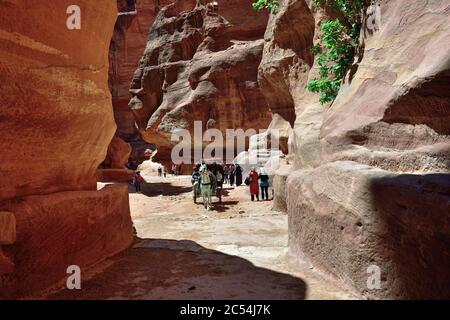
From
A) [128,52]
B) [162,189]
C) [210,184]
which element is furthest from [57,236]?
[128,52]

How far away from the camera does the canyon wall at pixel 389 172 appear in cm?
265

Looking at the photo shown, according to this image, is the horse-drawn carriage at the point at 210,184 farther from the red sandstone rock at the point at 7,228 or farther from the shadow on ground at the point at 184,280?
the red sandstone rock at the point at 7,228

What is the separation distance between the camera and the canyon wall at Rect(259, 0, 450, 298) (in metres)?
2.65

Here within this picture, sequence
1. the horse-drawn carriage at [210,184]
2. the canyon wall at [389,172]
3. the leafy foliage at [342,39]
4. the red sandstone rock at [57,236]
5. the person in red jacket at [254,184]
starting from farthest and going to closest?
1. the person in red jacket at [254,184]
2. the horse-drawn carriage at [210,184]
3. the leafy foliage at [342,39]
4. the red sandstone rock at [57,236]
5. the canyon wall at [389,172]

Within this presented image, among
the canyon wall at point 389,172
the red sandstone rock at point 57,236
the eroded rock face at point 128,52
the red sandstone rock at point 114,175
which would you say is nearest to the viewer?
the canyon wall at point 389,172

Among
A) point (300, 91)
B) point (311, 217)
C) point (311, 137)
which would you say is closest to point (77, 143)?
point (311, 217)

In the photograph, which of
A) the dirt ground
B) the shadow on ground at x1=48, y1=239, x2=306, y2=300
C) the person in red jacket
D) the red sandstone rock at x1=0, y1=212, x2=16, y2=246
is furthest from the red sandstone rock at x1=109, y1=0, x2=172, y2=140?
the red sandstone rock at x1=0, y1=212, x2=16, y2=246

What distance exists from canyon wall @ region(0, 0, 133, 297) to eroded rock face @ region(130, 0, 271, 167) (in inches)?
779

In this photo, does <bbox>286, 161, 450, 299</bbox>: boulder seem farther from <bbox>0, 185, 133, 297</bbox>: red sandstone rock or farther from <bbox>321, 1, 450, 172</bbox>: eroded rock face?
<bbox>0, 185, 133, 297</bbox>: red sandstone rock

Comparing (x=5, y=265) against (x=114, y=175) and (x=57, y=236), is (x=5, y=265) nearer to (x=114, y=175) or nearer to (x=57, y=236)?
(x=57, y=236)

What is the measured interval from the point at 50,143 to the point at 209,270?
91.9 inches

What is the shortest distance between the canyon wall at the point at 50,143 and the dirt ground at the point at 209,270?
0.41 metres

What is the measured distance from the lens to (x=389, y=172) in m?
3.19

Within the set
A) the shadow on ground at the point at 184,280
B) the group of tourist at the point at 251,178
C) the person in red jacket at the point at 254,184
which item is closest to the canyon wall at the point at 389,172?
the shadow on ground at the point at 184,280
